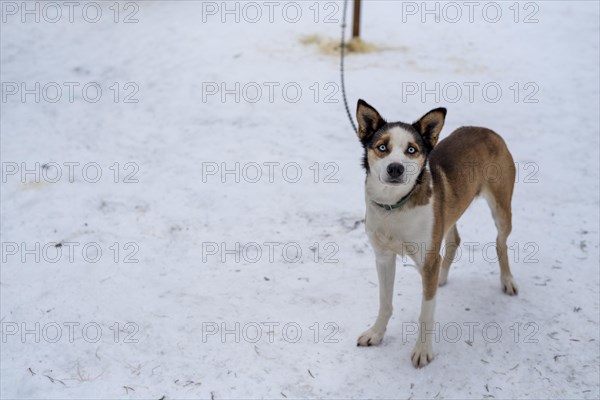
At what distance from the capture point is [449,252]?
514 centimetres

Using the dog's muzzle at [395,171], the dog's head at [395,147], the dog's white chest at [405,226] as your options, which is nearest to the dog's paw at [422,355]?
the dog's white chest at [405,226]

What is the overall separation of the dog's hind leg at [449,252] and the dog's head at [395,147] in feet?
4.74

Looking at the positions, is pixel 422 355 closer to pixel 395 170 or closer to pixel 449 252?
pixel 449 252

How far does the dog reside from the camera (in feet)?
12.1

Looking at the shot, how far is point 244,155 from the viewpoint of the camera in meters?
7.32

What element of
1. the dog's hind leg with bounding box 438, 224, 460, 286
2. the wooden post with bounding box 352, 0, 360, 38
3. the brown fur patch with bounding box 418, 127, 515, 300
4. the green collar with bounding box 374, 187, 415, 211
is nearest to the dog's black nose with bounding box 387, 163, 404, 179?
the green collar with bounding box 374, 187, 415, 211

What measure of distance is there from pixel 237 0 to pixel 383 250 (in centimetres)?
903

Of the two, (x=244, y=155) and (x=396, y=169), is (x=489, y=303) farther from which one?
(x=244, y=155)

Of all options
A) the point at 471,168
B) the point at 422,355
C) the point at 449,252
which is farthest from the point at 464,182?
the point at 422,355

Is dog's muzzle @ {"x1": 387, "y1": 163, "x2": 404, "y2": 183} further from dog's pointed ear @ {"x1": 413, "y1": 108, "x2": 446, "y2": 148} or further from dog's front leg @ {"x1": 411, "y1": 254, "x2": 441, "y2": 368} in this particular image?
dog's front leg @ {"x1": 411, "y1": 254, "x2": 441, "y2": 368}

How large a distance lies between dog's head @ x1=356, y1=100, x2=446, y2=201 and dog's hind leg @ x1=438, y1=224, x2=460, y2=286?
1443 millimetres

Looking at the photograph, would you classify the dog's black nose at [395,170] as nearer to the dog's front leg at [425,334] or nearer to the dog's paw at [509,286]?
the dog's front leg at [425,334]

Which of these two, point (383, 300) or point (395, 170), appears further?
point (383, 300)

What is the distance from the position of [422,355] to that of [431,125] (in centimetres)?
169
